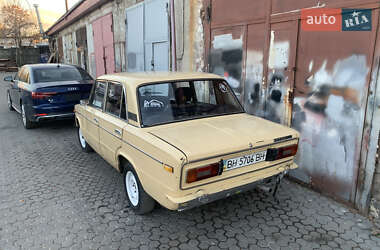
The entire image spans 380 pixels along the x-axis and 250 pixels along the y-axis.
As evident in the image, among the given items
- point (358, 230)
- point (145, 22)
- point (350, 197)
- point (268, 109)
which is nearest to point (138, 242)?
point (358, 230)

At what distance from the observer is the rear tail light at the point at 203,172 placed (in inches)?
99.3

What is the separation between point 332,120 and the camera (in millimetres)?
3721

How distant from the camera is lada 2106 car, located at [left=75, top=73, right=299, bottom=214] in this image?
2.59 m

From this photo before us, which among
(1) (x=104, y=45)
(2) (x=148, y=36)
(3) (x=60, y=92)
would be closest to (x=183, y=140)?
(3) (x=60, y=92)

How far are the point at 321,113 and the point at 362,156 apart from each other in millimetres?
742

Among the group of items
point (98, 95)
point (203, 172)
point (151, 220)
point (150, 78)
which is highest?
point (150, 78)

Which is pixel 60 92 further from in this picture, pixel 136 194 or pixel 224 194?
pixel 224 194

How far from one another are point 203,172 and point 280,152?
3.32ft

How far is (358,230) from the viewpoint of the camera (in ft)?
10.4

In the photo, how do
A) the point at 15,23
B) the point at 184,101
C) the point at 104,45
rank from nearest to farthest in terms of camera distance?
the point at 184,101
the point at 104,45
the point at 15,23

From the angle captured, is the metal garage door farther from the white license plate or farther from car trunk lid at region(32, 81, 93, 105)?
the white license plate

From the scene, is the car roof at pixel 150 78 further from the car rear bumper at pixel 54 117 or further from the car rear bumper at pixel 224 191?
the car rear bumper at pixel 54 117

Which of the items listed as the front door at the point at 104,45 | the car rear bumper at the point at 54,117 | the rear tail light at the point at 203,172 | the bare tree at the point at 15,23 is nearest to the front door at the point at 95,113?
the rear tail light at the point at 203,172

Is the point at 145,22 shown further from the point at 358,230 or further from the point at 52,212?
the point at 358,230
